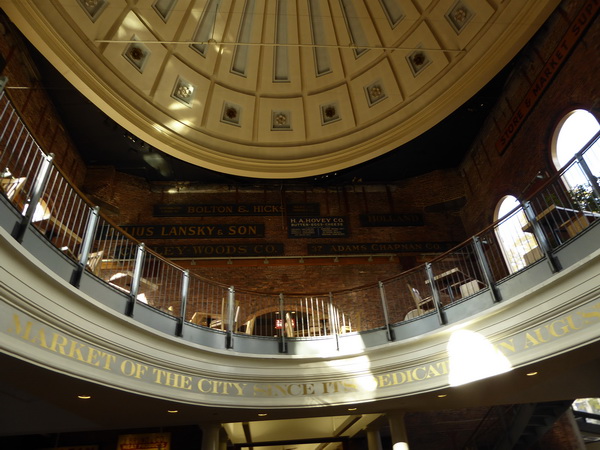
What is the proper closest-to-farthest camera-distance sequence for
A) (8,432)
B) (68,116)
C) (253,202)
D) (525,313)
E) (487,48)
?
(525,313) < (8,432) < (487,48) < (68,116) < (253,202)

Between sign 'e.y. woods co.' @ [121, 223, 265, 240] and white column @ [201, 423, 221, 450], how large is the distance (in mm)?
7099

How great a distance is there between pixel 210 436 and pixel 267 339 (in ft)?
A: 7.50

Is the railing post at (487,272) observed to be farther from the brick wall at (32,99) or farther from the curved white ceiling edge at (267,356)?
the brick wall at (32,99)

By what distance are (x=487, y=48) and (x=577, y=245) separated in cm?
786

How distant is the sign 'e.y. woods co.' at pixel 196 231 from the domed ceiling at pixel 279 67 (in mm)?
1951

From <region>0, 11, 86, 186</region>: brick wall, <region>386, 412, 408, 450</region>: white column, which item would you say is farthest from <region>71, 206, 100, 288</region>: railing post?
<region>386, 412, 408, 450</region>: white column

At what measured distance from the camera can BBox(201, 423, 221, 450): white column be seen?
8.25 m

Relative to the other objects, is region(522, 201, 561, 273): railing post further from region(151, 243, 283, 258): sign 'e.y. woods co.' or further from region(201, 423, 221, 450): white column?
region(151, 243, 283, 258): sign 'e.y. woods co.'

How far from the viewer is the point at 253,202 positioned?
1555cm

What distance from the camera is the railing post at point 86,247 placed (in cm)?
515

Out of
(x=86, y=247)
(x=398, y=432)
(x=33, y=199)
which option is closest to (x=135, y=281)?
(x=86, y=247)

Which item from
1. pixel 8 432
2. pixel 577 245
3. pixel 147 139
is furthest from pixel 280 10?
pixel 8 432

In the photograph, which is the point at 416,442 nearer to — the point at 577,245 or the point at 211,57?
the point at 577,245

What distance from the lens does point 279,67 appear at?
14000 mm
